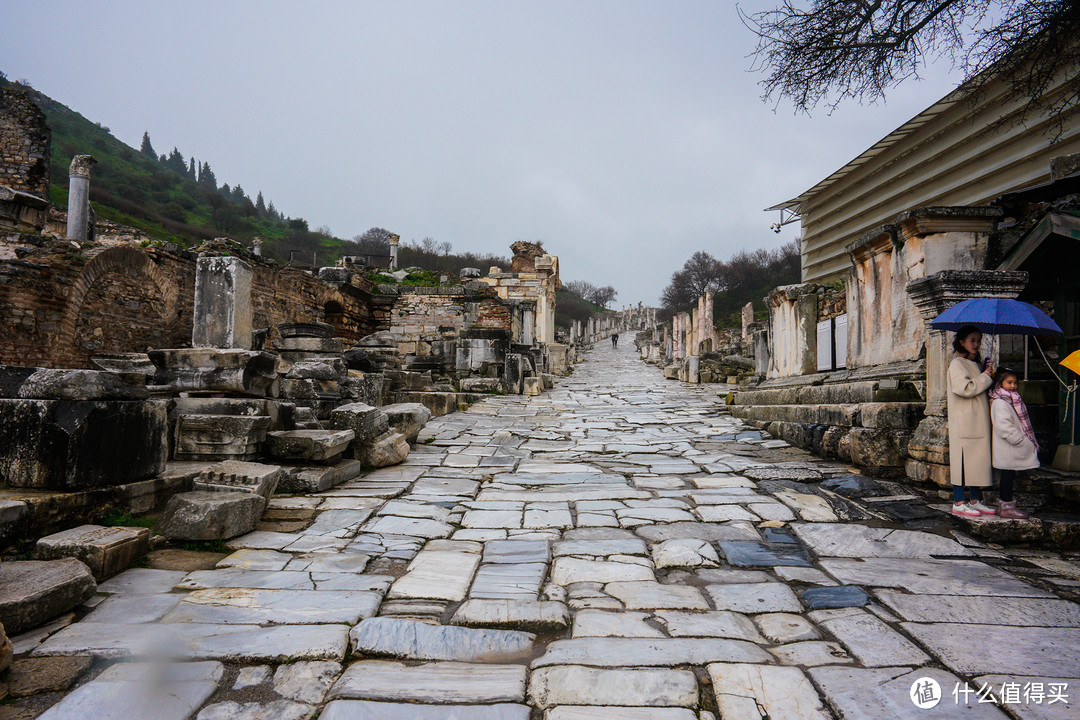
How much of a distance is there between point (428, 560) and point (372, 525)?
0.84m

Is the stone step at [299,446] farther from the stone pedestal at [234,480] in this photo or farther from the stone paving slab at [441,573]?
the stone paving slab at [441,573]

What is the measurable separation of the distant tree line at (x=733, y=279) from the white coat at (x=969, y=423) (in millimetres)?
31972

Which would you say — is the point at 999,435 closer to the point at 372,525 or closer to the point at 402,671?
the point at 402,671

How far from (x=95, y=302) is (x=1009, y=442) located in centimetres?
1352

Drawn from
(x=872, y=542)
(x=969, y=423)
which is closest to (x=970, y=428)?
(x=969, y=423)


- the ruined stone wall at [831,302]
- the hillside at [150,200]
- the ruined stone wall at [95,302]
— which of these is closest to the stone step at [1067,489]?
the ruined stone wall at [831,302]

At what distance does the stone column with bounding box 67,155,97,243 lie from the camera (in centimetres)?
1357

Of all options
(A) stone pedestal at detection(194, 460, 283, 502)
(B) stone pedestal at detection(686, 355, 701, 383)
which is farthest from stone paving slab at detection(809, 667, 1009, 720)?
(B) stone pedestal at detection(686, 355, 701, 383)

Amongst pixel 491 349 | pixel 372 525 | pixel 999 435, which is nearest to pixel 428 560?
pixel 372 525

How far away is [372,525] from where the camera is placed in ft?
12.8

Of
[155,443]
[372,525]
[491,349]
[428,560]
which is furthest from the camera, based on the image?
[491,349]

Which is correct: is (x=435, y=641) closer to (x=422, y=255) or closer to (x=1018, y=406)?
(x=1018, y=406)

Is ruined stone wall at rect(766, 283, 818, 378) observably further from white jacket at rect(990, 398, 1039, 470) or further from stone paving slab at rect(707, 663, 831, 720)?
stone paving slab at rect(707, 663, 831, 720)

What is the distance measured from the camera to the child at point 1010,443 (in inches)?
140
